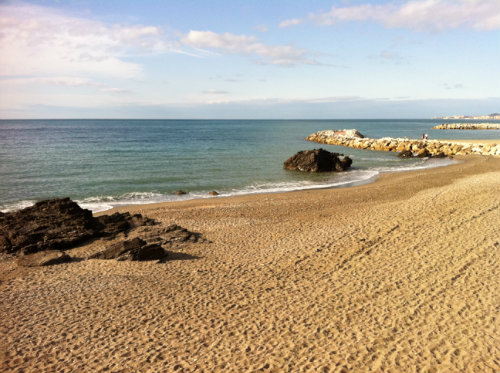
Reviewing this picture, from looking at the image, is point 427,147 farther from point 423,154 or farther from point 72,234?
point 72,234

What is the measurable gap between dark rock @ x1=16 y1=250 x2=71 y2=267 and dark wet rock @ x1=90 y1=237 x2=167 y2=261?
1.00m

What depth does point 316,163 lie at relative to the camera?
34656 mm

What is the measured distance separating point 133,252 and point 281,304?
6164 mm

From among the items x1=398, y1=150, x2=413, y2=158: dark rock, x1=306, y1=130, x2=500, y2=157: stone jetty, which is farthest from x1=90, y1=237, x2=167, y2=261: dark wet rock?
x1=306, y1=130, x2=500, y2=157: stone jetty

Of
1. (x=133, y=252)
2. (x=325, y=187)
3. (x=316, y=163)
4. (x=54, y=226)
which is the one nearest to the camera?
(x=133, y=252)

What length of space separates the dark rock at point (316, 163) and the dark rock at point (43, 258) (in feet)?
84.2

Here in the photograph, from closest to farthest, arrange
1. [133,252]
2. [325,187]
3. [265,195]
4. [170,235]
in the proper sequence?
1. [133,252]
2. [170,235]
3. [265,195]
4. [325,187]

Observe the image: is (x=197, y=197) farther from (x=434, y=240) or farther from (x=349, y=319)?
(x=349, y=319)

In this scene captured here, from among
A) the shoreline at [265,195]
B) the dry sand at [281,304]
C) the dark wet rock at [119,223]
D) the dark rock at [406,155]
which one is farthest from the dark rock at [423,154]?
the dark wet rock at [119,223]

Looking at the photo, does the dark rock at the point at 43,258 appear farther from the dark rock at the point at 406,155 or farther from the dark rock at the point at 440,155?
the dark rock at the point at 440,155

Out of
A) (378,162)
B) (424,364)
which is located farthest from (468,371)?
(378,162)

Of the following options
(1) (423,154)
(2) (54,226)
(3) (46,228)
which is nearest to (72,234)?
(2) (54,226)

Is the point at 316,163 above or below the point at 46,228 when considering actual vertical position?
above

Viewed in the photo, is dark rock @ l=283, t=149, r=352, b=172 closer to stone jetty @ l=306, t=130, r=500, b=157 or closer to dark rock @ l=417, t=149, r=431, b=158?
dark rock @ l=417, t=149, r=431, b=158
